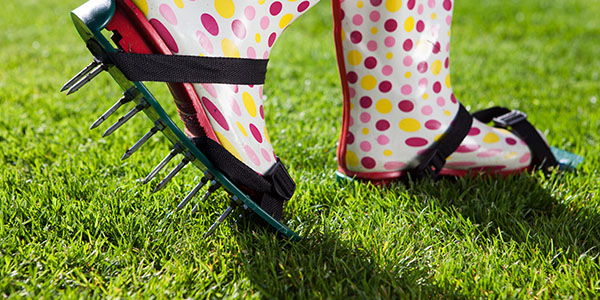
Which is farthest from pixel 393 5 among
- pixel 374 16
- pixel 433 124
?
pixel 433 124

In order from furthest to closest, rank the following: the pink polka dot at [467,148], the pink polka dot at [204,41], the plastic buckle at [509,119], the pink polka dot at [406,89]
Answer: the plastic buckle at [509,119] → the pink polka dot at [467,148] → the pink polka dot at [406,89] → the pink polka dot at [204,41]

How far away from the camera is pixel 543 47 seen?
426cm

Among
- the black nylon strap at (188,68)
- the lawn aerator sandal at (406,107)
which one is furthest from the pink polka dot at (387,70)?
the black nylon strap at (188,68)

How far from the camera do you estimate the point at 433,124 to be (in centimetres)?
172

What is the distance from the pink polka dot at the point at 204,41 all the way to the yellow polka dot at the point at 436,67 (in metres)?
0.76

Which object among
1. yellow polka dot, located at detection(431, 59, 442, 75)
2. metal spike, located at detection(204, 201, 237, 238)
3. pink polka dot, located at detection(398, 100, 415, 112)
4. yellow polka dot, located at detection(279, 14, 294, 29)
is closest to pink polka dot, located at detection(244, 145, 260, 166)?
metal spike, located at detection(204, 201, 237, 238)

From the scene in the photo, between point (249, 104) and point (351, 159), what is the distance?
509 mm

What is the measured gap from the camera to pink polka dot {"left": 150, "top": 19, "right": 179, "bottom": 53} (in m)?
1.16

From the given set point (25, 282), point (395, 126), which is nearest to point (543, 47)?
point (395, 126)

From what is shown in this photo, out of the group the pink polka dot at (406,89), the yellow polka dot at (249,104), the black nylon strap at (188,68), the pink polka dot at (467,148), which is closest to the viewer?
the black nylon strap at (188,68)

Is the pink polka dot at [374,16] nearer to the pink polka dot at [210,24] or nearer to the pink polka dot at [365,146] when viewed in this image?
the pink polka dot at [365,146]

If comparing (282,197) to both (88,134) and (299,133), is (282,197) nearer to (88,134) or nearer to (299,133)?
(299,133)

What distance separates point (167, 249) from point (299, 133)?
1.04 metres

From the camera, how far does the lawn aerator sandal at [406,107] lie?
1.59m
